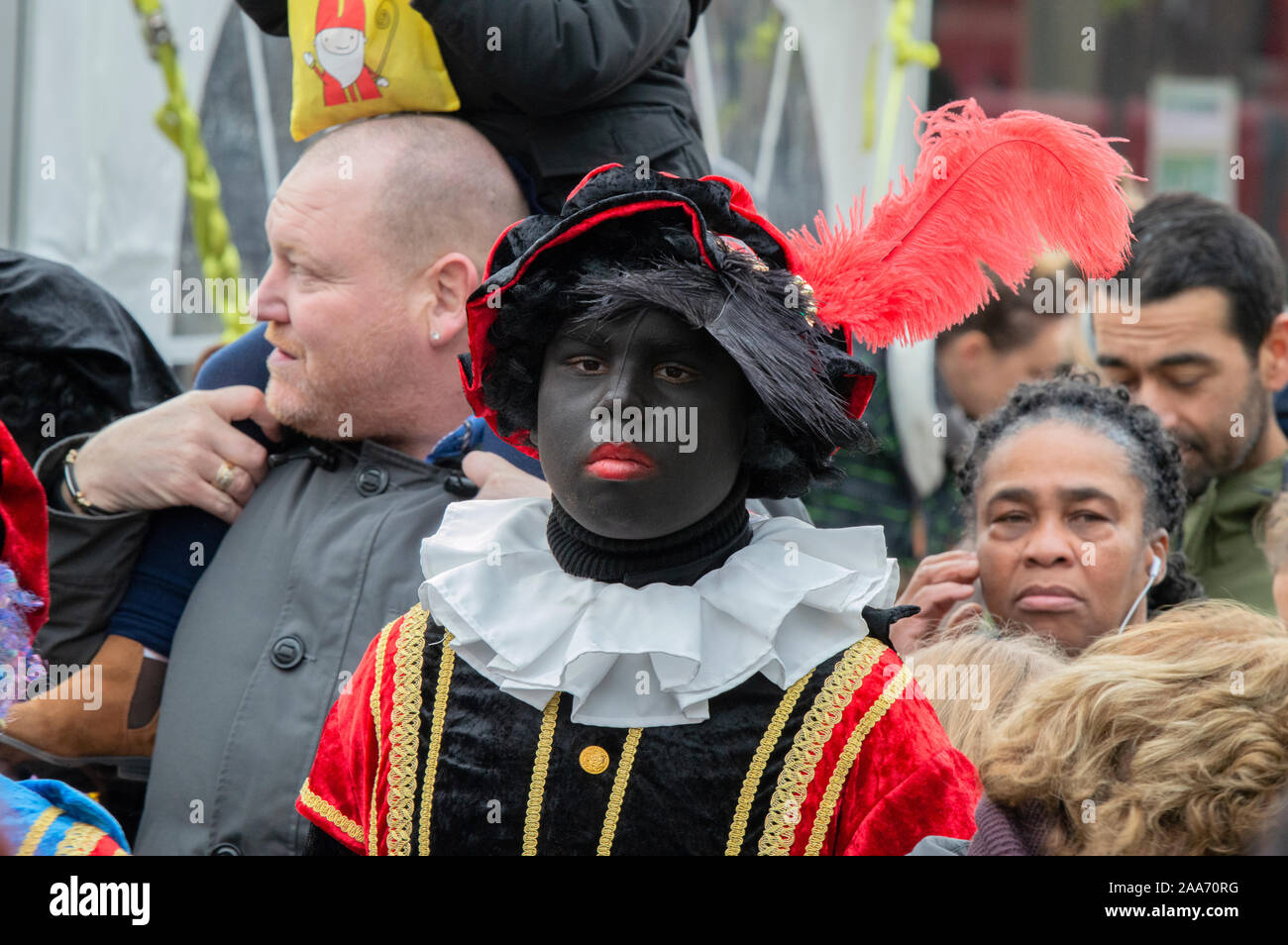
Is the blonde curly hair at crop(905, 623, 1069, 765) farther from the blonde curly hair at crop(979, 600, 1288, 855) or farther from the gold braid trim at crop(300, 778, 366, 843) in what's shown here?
the gold braid trim at crop(300, 778, 366, 843)

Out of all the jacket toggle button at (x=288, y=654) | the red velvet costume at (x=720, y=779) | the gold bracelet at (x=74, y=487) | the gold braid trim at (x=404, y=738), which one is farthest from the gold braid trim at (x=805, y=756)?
the gold bracelet at (x=74, y=487)

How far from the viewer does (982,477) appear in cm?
270

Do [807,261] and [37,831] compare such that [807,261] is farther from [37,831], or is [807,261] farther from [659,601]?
[37,831]

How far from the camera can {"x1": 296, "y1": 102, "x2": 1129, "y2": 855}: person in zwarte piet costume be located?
1.82 m

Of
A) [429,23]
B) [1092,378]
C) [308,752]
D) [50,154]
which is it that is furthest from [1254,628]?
[50,154]

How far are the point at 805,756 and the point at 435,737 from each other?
0.44 m

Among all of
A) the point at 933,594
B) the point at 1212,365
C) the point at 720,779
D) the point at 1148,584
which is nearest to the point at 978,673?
the point at 933,594

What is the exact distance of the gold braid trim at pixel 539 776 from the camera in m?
1.84

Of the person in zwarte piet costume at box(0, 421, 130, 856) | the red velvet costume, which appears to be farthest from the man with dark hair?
the person in zwarte piet costume at box(0, 421, 130, 856)

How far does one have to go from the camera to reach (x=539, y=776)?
185 centimetres

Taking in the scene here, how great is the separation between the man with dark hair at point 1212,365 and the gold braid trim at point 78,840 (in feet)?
6.65

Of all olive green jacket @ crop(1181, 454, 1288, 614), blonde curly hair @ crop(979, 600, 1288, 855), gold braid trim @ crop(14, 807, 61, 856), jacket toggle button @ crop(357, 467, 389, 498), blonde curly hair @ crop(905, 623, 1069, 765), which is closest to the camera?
blonde curly hair @ crop(979, 600, 1288, 855)

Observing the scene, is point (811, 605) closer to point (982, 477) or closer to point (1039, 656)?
point (1039, 656)

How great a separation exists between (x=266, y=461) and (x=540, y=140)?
27.2 inches
